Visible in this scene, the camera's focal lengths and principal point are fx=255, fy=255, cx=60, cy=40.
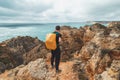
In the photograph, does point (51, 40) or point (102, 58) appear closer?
point (51, 40)

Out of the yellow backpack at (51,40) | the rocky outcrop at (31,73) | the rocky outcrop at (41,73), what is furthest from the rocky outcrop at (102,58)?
the yellow backpack at (51,40)

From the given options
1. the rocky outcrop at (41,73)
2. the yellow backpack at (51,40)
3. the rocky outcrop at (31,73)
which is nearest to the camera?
the yellow backpack at (51,40)

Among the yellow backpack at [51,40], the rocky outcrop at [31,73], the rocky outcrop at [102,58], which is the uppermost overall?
the yellow backpack at [51,40]

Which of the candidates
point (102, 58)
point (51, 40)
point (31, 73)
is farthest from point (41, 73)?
point (102, 58)

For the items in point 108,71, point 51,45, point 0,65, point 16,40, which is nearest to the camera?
point 108,71

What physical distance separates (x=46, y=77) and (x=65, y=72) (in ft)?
5.77

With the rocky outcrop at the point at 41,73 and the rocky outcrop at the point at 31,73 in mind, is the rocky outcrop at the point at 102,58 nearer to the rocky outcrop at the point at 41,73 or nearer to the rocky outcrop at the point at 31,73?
the rocky outcrop at the point at 41,73

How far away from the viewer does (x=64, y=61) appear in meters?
25.3

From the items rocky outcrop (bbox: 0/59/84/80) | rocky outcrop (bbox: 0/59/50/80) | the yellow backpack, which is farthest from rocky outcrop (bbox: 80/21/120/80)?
the yellow backpack

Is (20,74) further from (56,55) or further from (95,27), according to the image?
(95,27)

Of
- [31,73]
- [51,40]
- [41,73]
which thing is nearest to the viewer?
[51,40]

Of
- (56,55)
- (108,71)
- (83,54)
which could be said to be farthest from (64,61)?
(108,71)

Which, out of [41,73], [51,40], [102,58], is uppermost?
[51,40]

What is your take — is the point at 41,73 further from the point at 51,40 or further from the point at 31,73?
the point at 51,40
